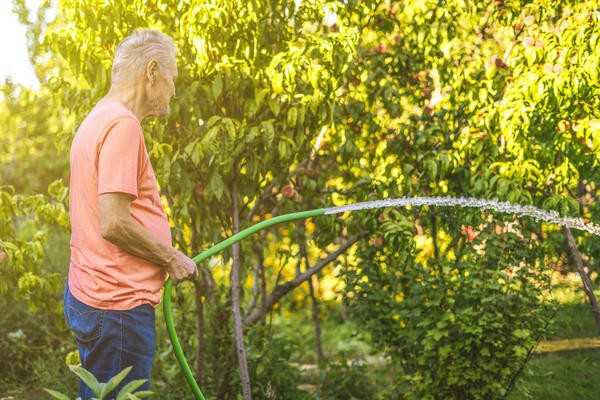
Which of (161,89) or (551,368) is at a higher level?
(161,89)

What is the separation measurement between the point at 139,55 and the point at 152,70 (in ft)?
0.21

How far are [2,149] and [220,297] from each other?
4.77 metres

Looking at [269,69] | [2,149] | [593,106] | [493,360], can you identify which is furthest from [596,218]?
[2,149]

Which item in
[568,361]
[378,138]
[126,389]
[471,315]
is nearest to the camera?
[126,389]

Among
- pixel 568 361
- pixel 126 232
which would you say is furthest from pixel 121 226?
pixel 568 361

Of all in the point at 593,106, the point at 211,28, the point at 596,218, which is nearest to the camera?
the point at 211,28

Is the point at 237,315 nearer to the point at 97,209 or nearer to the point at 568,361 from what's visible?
the point at 97,209

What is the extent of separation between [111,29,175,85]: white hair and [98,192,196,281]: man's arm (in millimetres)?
425

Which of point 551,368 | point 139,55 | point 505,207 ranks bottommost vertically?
point 551,368

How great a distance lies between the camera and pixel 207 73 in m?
4.42

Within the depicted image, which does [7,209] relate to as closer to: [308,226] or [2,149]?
[308,226]

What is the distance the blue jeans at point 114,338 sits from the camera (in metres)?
2.72

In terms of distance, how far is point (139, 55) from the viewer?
278 cm

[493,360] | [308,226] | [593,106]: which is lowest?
[493,360]
